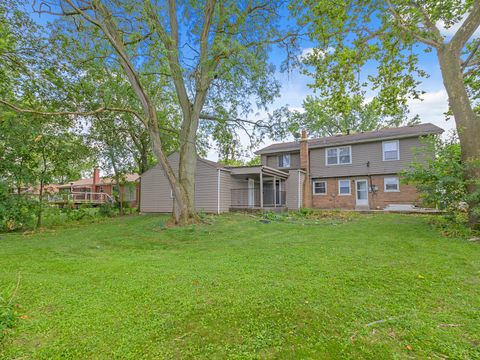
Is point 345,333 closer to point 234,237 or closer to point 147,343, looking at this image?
point 147,343

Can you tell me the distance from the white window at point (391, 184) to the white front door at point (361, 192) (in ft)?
3.68

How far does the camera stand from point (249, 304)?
285cm

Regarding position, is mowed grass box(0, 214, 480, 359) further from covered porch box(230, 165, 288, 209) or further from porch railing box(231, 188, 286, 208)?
porch railing box(231, 188, 286, 208)

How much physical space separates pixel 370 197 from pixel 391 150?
3.35 meters

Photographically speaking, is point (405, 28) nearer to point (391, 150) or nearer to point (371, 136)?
point (371, 136)

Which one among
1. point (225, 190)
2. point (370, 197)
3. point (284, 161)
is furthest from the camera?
point (284, 161)

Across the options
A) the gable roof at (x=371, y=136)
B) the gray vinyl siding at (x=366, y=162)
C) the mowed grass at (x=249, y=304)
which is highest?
the gable roof at (x=371, y=136)

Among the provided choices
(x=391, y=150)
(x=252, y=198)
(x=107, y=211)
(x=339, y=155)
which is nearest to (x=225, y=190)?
(x=252, y=198)

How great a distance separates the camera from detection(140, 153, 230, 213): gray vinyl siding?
47.8 feet

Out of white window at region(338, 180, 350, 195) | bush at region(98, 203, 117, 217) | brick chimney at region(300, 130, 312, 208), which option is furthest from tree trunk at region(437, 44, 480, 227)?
bush at region(98, 203, 117, 217)

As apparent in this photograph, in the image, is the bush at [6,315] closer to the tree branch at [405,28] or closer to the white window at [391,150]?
the tree branch at [405,28]

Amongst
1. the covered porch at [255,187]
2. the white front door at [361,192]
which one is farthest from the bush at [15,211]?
the white front door at [361,192]

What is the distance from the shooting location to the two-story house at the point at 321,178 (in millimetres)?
14922

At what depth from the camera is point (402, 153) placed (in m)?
15.9
